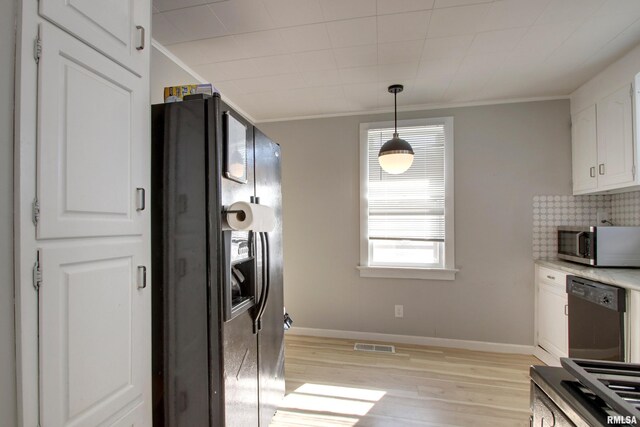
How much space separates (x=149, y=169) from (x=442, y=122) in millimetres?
2823

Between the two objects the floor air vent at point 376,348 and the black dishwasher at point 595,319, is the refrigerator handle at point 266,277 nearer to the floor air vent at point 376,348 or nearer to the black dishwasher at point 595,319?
the floor air vent at point 376,348

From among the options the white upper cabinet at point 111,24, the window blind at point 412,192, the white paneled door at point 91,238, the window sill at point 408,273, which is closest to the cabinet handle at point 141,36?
the white upper cabinet at point 111,24

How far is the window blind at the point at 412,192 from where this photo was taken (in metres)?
3.16

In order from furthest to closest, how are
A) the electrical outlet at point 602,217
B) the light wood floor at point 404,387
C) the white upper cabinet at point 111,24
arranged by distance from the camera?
the electrical outlet at point 602,217
the light wood floor at point 404,387
the white upper cabinet at point 111,24

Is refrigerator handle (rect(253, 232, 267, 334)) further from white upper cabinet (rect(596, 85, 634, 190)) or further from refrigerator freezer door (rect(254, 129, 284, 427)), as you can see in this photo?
white upper cabinet (rect(596, 85, 634, 190))

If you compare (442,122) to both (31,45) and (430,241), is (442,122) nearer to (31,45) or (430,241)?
(430,241)

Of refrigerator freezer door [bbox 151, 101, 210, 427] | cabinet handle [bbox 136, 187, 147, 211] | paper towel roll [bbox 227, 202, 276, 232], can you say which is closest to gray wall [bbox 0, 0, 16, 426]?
cabinet handle [bbox 136, 187, 147, 211]

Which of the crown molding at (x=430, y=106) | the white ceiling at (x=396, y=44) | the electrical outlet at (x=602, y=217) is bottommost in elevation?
the electrical outlet at (x=602, y=217)

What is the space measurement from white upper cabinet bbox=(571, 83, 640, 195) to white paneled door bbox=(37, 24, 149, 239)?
3095mm

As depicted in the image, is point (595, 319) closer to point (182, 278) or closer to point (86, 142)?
point (182, 278)

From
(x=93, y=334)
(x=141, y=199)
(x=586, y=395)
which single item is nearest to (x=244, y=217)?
(x=141, y=199)

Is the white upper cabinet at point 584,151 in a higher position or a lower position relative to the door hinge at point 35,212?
higher

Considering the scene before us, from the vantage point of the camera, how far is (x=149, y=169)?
1.26 m

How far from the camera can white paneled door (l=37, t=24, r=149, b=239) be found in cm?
85
